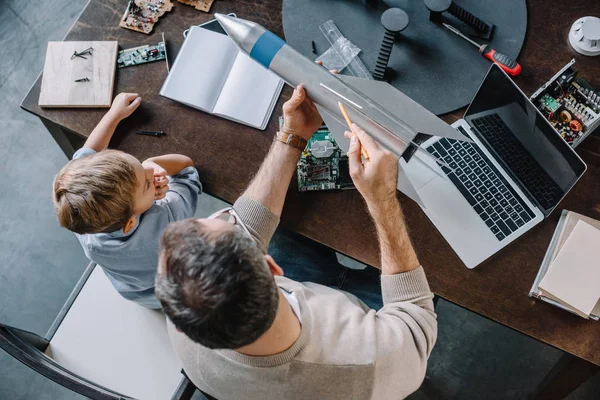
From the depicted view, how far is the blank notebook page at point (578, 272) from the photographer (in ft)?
4.84

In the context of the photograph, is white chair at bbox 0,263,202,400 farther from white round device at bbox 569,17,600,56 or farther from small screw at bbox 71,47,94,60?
white round device at bbox 569,17,600,56

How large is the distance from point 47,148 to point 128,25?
1.21 metres

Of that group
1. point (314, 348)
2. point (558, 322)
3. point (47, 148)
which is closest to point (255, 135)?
point (314, 348)

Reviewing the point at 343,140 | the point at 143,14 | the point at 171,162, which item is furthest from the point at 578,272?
the point at 143,14

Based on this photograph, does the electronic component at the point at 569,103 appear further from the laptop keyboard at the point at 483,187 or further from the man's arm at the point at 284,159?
the man's arm at the point at 284,159

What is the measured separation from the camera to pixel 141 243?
1532 millimetres

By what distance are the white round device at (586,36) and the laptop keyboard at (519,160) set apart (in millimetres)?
378

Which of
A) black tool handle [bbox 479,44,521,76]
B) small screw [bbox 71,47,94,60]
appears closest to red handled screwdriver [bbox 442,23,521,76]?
black tool handle [bbox 479,44,521,76]

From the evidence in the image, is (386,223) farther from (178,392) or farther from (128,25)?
(128,25)

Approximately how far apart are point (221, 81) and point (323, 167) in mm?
410

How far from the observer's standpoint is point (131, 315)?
5.68 feet

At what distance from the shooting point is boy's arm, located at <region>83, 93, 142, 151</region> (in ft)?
5.46

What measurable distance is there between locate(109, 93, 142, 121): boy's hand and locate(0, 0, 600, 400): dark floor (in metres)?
0.36

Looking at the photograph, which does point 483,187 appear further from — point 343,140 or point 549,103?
point 343,140
